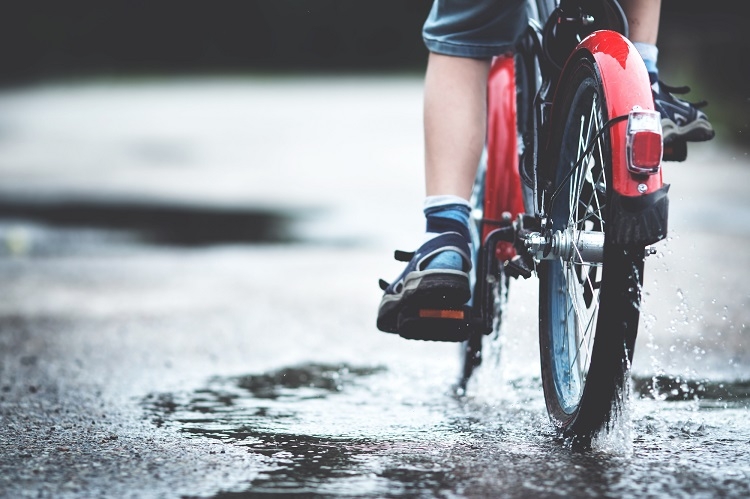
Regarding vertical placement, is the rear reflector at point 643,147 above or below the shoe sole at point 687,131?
below

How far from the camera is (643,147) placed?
2824mm

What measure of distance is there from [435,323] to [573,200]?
472mm

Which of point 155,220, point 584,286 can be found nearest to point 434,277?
point 584,286

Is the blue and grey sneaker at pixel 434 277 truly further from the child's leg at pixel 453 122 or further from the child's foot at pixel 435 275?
the child's leg at pixel 453 122

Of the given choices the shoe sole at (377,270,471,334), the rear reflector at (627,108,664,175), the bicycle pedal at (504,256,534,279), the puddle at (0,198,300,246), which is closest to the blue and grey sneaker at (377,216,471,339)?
the shoe sole at (377,270,471,334)

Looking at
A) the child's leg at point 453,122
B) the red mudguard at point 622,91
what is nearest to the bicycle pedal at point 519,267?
the child's leg at point 453,122

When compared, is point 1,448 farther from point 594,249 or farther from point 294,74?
point 294,74

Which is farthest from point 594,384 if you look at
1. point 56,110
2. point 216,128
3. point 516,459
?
point 56,110

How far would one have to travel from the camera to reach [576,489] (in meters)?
2.77

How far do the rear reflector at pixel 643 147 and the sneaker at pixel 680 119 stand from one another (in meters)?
0.69

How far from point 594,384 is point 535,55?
1.10 metres

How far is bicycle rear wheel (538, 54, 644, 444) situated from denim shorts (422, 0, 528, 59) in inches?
15.0

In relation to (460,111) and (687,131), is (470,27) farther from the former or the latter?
(687,131)

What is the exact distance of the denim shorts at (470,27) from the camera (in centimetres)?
360
